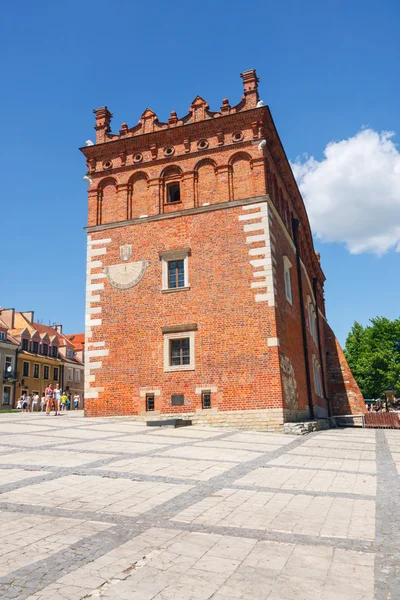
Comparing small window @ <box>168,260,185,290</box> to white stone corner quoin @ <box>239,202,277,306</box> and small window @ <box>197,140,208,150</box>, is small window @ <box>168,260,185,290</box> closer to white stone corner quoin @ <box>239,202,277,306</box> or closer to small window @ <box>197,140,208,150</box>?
white stone corner quoin @ <box>239,202,277,306</box>

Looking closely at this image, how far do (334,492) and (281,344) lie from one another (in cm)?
1062

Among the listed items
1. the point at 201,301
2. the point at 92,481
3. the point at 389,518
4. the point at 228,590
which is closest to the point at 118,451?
the point at 92,481

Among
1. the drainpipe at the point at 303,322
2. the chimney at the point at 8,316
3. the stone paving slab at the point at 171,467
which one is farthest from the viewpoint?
the chimney at the point at 8,316

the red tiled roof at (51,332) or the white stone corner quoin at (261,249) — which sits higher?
the red tiled roof at (51,332)

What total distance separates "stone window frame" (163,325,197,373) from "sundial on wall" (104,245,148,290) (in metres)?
2.67

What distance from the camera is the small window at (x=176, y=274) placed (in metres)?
18.8

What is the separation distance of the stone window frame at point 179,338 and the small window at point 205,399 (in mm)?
994

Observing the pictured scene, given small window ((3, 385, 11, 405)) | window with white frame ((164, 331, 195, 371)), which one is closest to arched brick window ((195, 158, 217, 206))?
window with white frame ((164, 331, 195, 371))

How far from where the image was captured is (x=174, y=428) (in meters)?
15.9

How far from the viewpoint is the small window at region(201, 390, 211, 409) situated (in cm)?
1731

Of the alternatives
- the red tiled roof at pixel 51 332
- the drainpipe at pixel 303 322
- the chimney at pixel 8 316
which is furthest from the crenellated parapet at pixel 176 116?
the red tiled roof at pixel 51 332

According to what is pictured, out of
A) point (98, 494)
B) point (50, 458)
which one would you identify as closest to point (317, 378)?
point (50, 458)

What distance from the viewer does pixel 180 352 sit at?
1822 centimetres

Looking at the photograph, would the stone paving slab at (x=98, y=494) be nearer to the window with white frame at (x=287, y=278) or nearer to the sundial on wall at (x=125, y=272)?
the sundial on wall at (x=125, y=272)
